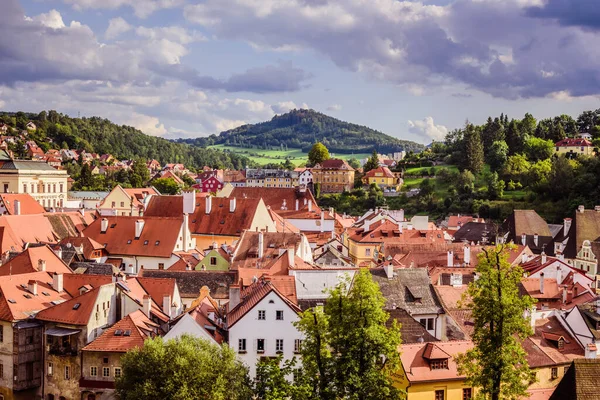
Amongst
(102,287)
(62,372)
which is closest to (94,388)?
(62,372)

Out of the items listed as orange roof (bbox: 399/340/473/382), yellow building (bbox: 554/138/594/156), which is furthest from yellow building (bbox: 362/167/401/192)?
orange roof (bbox: 399/340/473/382)

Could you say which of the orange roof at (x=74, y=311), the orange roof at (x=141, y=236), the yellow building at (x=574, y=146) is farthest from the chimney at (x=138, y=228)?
the yellow building at (x=574, y=146)

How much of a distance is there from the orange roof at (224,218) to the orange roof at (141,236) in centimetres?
619

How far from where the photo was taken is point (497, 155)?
139m

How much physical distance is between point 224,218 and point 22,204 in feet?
93.3

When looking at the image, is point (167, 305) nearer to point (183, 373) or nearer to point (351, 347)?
point (183, 373)

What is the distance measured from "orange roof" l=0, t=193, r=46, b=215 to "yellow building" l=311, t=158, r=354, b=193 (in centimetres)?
7719

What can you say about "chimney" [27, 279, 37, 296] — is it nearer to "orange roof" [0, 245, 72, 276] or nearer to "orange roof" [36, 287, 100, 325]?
"orange roof" [36, 287, 100, 325]

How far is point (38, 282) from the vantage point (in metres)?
44.3

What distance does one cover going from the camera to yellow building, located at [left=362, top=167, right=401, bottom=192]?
5813 inches

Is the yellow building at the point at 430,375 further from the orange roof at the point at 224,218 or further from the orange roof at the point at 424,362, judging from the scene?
the orange roof at the point at 224,218

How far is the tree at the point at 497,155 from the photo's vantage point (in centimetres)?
13862

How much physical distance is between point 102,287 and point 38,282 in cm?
648

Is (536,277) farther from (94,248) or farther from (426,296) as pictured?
(94,248)
